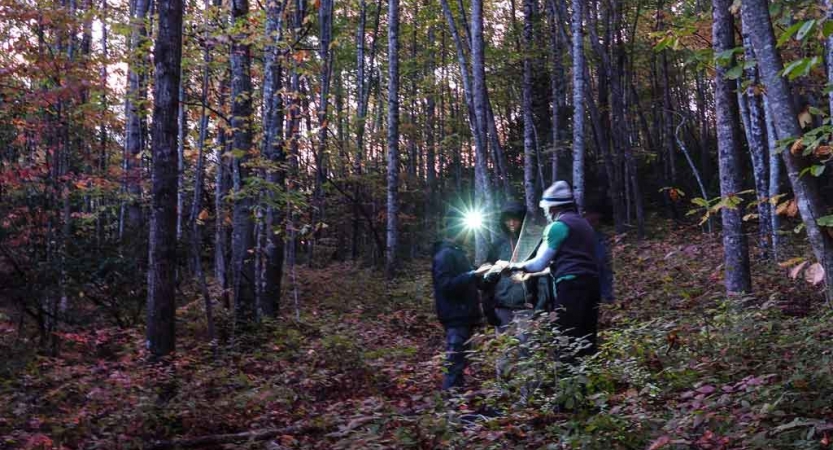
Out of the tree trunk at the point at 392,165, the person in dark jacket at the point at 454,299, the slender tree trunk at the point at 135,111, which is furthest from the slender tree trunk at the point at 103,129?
the tree trunk at the point at 392,165

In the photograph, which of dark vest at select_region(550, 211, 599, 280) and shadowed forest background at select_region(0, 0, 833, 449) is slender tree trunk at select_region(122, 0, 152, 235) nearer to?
shadowed forest background at select_region(0, 0, 833, 449)

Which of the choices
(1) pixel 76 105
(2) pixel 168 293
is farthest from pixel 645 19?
(2) pixel 168 293

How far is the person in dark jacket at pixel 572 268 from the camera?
5.47 metres

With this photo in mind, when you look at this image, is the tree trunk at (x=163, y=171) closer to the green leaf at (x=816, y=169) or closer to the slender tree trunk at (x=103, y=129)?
the slender tree trunk at (x=103, y=129)

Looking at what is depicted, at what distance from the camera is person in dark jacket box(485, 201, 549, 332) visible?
646cm

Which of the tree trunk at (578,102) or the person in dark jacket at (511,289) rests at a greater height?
the tree trunk at (578,102)

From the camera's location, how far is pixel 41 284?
984 centimetres

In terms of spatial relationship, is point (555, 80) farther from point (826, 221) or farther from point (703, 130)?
point (826, 221)

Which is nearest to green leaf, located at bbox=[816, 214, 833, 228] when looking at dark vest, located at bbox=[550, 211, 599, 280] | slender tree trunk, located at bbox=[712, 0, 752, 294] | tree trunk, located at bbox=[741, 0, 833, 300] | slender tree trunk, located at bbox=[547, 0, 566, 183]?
tree trunk, located at bbox=[741, 0, 833, 300]

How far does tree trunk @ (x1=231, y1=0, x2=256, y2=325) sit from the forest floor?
94 centimetres

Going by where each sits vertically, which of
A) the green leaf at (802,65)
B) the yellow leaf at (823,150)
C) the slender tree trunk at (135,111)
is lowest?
the yellow leaf at (823,150)

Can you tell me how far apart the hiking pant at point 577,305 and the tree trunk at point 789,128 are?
1.75 meters

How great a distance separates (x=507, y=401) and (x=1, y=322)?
8608 millimetres

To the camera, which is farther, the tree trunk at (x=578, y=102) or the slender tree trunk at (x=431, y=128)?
the slender tree trunk at (x=431, y=128)
